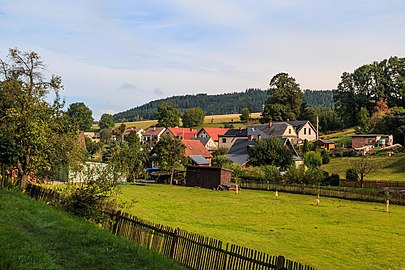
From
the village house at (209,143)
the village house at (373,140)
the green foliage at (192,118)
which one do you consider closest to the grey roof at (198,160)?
the village house at (373,140)

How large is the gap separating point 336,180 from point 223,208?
18.4m

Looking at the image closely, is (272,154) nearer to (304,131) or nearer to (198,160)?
(198,160)

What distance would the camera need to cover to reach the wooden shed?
44844 millimetres

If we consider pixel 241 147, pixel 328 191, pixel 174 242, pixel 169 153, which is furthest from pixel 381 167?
pixel 174 242

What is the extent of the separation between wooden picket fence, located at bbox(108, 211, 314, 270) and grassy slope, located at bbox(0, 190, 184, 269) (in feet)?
1.89

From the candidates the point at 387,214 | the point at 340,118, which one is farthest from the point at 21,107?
the point at 340,118

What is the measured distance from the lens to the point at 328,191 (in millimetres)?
38875

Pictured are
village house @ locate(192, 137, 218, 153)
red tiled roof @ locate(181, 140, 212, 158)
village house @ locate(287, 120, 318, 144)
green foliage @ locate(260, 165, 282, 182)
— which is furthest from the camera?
village house @ locate(192, 137, 218, 153)

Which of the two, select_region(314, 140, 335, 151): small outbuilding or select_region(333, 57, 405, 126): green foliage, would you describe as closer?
select_region(314, 140, 335, 151): small outbuilding

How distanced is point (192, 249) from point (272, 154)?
42268 mm

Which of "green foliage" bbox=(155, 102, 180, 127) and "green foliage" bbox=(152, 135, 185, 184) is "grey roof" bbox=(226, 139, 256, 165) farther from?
"green foliage" bbox=(155, 102, 180, 127)

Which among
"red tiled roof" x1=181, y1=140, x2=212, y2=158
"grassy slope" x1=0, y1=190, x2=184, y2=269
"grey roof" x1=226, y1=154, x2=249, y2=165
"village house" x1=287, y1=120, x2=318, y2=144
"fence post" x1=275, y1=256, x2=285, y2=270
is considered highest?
"village house" x1=287, y1=120, x2=318, y2=144

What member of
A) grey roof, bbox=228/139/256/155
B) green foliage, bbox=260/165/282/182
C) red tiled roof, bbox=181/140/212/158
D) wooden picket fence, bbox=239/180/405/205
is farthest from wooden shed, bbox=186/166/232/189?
red tiled roof, bbox=181/140/212/158

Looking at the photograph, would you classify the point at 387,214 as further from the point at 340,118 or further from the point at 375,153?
the point at 340,118
